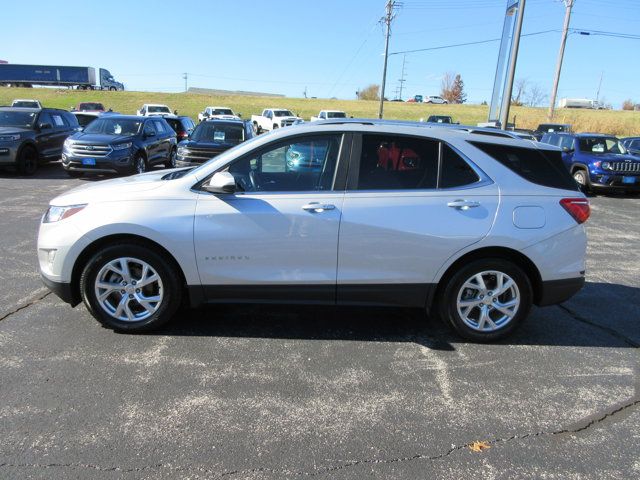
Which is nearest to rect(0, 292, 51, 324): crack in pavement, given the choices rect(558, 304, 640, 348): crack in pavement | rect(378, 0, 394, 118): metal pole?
rect(558, 304, 640, 348): crack in pavement

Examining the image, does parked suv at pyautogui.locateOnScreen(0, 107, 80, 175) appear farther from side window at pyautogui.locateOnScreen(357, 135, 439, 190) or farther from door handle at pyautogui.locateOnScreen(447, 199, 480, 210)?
door handle at pyautogui.locateOnScreen(447, 199, 480, 210)

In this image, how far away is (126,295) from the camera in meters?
4.07

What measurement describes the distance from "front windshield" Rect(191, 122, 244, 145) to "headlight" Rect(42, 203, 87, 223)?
8.97 metres

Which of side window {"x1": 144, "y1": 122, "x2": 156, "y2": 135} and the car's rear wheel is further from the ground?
side window {"x1": 144, "y1": 122, "x2": 156, "y2": 135}

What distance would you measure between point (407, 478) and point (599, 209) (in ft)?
39.3

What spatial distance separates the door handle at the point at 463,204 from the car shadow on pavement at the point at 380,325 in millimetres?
1161

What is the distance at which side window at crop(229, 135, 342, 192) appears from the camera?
4051 mm

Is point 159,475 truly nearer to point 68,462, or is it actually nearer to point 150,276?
point 68,462

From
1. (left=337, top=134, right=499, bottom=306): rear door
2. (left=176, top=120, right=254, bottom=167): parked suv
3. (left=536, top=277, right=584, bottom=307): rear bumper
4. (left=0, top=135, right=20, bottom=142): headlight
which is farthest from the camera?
(left=0, top=135, right=20, bottom=142): headlight

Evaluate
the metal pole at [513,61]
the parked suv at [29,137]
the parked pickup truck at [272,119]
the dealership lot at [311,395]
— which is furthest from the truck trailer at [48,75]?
the dealership lot at [311,395]

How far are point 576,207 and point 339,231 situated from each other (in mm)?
2000

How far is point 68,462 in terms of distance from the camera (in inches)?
104

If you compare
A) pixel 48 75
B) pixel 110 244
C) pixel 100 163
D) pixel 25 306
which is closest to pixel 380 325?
pixel 110 244

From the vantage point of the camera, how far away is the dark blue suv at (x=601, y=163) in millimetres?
14023
